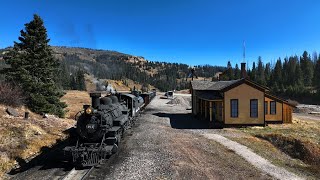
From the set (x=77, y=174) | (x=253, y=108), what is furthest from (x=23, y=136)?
(x=253, y=108)

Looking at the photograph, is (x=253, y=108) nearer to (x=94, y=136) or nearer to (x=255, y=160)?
(x=255, y=160)

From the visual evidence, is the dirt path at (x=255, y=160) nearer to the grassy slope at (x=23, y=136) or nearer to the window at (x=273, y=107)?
the window at (x=273, y=107)

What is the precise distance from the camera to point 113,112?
1895 cm

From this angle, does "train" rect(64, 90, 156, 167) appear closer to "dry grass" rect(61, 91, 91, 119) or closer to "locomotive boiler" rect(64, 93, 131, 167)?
"locomotive boiler" rect(64, 93, 131, 167)

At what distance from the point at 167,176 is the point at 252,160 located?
21.5ft

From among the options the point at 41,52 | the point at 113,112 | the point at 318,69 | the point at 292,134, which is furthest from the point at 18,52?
the point at 318,69

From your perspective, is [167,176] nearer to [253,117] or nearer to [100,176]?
[100,176]

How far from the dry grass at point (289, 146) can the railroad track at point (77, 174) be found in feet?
35.3

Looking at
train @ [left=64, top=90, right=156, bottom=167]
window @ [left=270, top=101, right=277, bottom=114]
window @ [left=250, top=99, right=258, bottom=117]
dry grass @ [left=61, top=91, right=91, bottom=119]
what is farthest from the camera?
dry grass @ [left=61, top=91, right=91, bottom=119]

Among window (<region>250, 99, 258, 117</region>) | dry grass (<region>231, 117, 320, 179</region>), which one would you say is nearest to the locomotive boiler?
dry grass (<region>231, 117, 320, 179</region>)

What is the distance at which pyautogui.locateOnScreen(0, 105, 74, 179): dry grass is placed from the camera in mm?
17016

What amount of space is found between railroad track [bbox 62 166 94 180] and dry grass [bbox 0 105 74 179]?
3.21 m

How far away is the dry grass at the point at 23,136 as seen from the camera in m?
17.0

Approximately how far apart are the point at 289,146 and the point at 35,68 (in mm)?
23863
